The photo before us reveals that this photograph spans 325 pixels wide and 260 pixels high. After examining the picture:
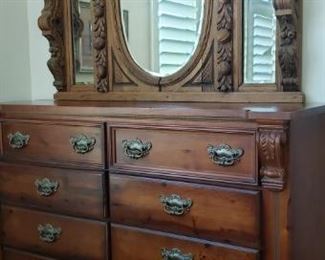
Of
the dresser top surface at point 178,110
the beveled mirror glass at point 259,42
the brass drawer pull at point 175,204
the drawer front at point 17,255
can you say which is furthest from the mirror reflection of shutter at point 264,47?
the drawer front at point 17,255

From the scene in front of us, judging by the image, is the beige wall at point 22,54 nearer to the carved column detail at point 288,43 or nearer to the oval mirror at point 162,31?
the oval mirror at point 162,31

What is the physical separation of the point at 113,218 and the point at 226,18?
82 cm

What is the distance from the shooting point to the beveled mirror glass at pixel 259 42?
1.69 meters

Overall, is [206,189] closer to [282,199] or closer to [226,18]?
[282,199]

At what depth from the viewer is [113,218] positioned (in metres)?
1.64

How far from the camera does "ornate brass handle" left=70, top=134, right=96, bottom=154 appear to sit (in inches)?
65.5

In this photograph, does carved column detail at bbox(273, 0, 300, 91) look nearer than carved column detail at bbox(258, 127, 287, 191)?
No

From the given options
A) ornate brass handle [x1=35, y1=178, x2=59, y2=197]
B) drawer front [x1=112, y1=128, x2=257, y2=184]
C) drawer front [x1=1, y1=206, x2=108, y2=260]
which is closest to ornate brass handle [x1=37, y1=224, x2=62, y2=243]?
drawer front [x1=1, y1=206, x2=108, y2=260]

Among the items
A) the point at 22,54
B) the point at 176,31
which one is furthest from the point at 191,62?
the point at 22,54

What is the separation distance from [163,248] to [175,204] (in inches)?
6.3

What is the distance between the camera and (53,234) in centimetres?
180

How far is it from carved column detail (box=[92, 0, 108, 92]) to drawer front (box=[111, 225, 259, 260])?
2.21ft

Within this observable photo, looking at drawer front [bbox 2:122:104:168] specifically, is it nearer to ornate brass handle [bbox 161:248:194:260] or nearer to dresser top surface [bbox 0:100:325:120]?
dresser top surface [bbox 0:100:325:120]

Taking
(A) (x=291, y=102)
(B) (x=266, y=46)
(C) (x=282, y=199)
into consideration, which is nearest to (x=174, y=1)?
(B) (x=266, y=46)
